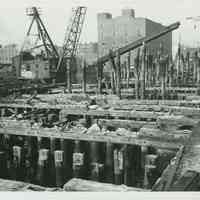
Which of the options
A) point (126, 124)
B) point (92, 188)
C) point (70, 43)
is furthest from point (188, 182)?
point (70, 43)

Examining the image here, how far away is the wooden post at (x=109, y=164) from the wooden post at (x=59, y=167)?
95 cm

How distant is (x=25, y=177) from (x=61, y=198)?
3744mm

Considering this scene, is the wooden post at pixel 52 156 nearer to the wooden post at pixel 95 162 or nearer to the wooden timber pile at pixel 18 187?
the wooden post at pixel 95 162

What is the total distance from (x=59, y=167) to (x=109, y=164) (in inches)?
41.8

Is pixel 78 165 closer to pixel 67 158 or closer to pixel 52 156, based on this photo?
pixel 67 158

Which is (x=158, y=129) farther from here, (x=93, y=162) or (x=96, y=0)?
(x=96, y=0)

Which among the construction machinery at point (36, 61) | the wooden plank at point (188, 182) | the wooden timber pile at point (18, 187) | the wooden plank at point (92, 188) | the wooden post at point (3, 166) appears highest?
the construction machinery at point (36, 61)

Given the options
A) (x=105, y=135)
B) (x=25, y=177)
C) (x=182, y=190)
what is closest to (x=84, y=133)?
(x=105, y=135)

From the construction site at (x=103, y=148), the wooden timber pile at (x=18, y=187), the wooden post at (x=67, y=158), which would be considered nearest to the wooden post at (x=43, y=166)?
the construction site at (x=103, y=148)

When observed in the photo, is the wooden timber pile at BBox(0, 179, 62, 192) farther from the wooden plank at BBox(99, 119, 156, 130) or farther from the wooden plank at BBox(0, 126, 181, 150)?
the wooden plank at BBox(99, 119, 156, 130)

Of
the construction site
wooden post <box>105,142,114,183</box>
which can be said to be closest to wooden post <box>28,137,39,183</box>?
the construction site

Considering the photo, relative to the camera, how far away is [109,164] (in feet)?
22.9

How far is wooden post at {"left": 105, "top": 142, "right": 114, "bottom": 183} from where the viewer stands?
268 inches

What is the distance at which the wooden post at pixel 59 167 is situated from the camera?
6.84m
